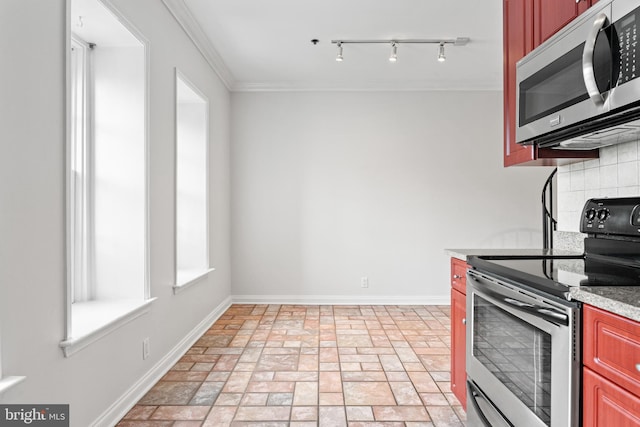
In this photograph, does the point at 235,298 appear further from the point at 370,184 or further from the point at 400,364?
the point at 400,364

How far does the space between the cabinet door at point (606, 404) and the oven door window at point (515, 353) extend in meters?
0.14

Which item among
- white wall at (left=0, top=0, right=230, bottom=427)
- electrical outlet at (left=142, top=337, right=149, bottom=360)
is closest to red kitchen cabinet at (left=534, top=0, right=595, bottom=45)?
white wall at (left=0, top=0, right=230, bottom=427)

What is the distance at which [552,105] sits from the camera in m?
1.74

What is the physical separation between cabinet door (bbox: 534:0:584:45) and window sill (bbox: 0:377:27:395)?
2.60 meters

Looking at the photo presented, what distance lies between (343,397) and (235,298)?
2806 millimetres

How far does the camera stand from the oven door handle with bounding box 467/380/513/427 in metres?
1.61

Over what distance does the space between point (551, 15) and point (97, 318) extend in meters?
2.75

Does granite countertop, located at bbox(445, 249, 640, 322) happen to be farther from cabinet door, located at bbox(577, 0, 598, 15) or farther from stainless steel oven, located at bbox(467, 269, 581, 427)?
cabinet door, located at bbox(577, 0, 598, 15)

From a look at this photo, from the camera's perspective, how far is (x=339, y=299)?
16.4ft

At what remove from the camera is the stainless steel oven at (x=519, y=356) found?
1208 millimetres

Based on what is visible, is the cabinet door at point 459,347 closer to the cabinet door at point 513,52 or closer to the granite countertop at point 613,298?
the cabinet door at point 513,52

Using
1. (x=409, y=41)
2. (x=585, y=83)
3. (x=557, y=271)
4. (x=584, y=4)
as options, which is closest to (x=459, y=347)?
(x=557, y=271)

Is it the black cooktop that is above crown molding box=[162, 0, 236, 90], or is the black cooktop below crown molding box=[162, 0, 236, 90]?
below

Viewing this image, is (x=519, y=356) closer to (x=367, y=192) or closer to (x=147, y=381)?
(x=147, y=381)
